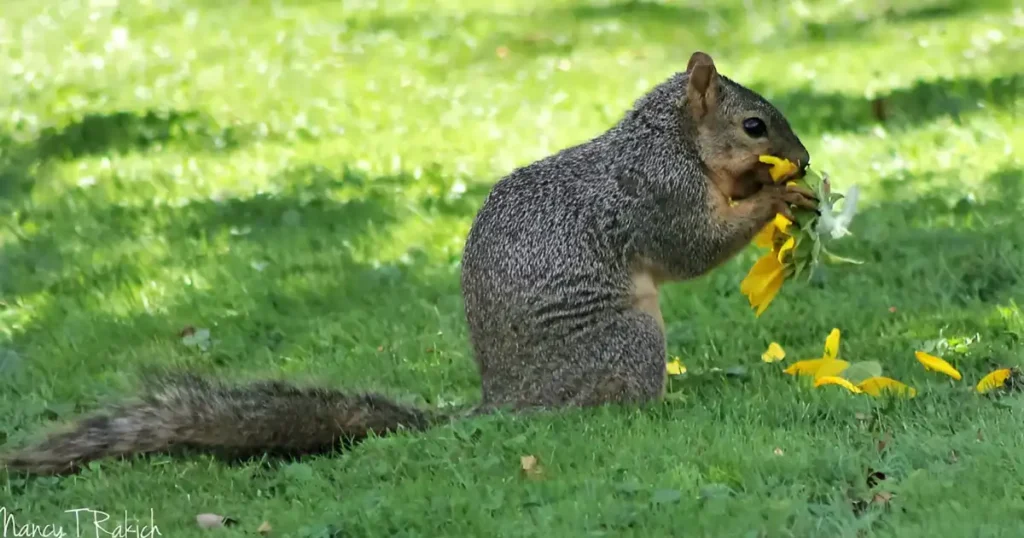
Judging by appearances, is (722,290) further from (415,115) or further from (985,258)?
(415,115)

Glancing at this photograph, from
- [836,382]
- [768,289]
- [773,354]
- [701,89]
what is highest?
[701,89]

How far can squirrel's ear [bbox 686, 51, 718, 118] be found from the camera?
4.44 metres

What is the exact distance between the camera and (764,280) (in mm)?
4504

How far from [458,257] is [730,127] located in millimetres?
2208

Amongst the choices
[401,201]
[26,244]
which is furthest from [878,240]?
[26,244]

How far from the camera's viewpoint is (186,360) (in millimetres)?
5152

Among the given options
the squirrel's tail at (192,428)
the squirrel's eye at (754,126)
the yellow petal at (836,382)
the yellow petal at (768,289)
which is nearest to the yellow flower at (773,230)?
the yellow petal at (768,289)

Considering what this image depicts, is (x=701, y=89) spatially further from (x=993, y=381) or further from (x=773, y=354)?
(x=993, y=381)

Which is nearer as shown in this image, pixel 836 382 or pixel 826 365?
pixel 836 382

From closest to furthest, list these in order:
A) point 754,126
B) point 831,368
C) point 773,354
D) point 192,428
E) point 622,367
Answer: point 192,428 < point 622,367 < point 831,368 < point 754,126 < point 773,354

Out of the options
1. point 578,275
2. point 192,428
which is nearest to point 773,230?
point 578,275

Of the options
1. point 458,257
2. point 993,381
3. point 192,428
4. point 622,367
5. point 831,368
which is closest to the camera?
point 192,428

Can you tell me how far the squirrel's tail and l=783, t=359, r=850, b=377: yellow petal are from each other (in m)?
1.45

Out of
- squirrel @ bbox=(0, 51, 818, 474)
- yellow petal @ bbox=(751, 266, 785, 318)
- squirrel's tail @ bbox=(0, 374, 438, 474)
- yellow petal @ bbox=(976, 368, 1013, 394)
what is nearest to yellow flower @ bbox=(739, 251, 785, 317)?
yellow petal @ bbox=(751, 266, 785, 318)
